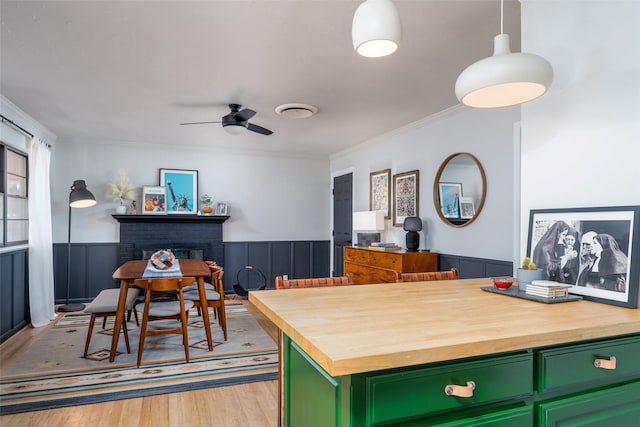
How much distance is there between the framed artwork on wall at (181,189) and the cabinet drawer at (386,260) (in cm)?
321

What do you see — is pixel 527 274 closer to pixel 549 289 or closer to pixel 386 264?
pixel 549 289

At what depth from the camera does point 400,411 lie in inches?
39.1

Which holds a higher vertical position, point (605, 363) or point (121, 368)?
point (605, 363)

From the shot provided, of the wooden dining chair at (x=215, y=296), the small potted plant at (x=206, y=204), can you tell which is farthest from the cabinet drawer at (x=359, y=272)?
the small potted plant at (x=206, y=204)

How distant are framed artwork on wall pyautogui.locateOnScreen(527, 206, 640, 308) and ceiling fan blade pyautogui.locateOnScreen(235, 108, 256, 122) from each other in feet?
8.70

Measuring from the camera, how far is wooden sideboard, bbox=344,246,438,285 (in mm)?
4113

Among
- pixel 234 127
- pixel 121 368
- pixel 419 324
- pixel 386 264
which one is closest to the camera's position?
pixel 419 324

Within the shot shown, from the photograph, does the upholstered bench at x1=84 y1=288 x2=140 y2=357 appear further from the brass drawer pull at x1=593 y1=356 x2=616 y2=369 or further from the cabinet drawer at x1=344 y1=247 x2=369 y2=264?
the brass drawer pull at x1=593 y1=356 x2=616 y2=369

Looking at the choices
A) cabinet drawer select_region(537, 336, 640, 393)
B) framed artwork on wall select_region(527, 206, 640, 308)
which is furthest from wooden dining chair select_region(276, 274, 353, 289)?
cabinet drawer select_region(537, 336, 640, 393)

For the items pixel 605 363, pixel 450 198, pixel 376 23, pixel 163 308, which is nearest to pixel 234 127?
pixel 163 308

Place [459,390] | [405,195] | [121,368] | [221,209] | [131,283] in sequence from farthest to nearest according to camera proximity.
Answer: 1. [221,209]
2. [405,195]
3. [131,283]
4. [121,368]
5. [459,390]

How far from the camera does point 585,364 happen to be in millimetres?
1207

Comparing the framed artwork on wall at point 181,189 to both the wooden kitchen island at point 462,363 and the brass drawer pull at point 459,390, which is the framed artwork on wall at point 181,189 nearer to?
the wooden kitchen island at point 462,363

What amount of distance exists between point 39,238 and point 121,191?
144 cm
